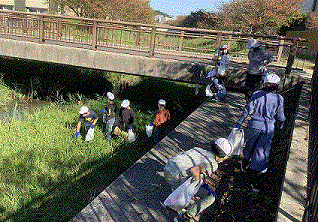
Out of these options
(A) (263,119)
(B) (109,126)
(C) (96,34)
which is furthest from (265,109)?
(C) (96,34)

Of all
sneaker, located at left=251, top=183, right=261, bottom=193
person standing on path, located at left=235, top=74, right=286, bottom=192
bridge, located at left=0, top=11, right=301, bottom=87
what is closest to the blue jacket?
person standing on path, located at left=235, top=74, right=286, bottom=192

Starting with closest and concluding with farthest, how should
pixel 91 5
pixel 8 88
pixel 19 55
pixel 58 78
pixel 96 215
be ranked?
pixel 96 215, pixel 19 55, pixel 8 88, pixel 58 78, pixel 91 5

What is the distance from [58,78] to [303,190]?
14.6 meters

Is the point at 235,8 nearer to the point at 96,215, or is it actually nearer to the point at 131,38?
the point at 131,38

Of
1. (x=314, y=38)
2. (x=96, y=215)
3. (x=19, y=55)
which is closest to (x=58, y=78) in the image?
(x=19, y=55)

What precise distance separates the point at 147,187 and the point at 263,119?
6.42ft

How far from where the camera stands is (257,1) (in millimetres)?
18016

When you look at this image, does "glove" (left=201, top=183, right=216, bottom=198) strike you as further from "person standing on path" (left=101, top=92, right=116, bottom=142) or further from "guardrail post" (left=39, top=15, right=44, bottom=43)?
"guardrail post" (left=39, top=15, right=44, bottom=43)

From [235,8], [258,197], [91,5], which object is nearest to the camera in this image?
[258,197]

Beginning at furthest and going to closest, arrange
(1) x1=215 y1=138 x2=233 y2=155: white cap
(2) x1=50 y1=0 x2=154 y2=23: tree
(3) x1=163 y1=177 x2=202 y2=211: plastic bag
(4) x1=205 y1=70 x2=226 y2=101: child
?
(2) x1=50 y1=0 x2=154 y2=23: tree, (4) x1=205 y1=70 x2=226 y2=101: child, (1) x1=215 y1=138 x2=233 y2=155: white cap, (3) x1=163 y1=177 x2=202 y2=211: plastic bag

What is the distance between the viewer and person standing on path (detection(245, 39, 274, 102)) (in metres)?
6.44

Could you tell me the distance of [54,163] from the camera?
626 cm

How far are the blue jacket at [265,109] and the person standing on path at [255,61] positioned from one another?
2914mm

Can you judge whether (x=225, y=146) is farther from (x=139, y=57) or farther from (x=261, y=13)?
(x=261, y=13)
